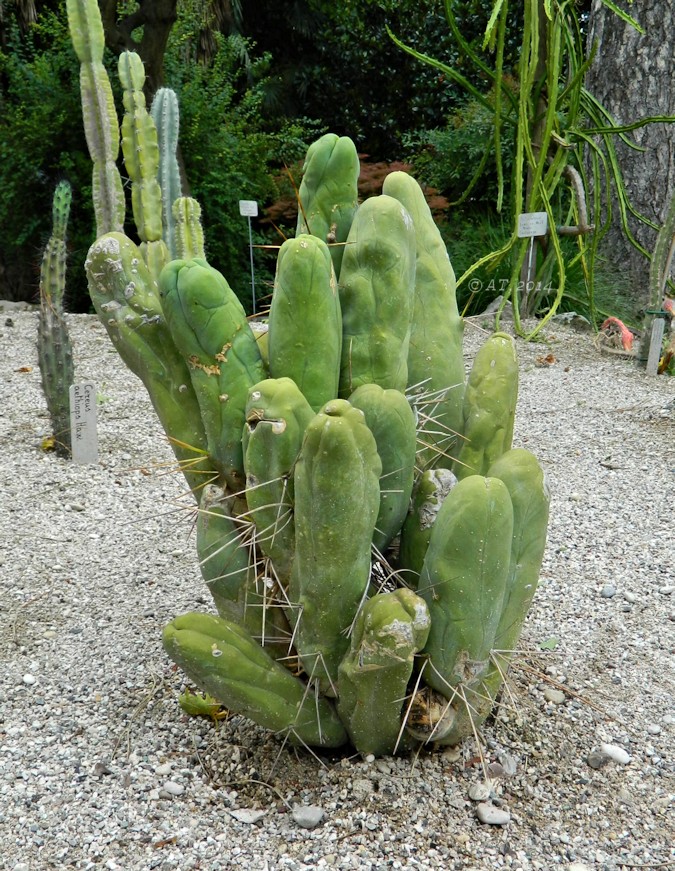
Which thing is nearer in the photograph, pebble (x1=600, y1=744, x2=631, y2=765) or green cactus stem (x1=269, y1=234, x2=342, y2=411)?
green cactus stem (x1=269, y1=234, x2=342, y2=411)

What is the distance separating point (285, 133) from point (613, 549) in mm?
9309

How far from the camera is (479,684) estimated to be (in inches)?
56.7

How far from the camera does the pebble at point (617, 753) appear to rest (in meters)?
1.58

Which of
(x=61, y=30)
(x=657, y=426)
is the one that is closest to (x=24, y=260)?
(x=61, y=30)

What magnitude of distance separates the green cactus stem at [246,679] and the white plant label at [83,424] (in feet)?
6.85

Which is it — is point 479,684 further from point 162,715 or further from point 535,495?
point 162,715

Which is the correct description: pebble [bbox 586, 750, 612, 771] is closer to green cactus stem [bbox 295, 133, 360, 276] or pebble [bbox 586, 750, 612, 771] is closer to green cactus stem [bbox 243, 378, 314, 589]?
green cactus stem [bbox 243, 378, 314, 589]

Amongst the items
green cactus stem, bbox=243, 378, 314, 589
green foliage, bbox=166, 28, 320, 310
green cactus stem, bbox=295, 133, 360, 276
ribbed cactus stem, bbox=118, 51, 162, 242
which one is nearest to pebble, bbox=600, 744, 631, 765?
green cactus stem, bbox=243, 378, 314, 589

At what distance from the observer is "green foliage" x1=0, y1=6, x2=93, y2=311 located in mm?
8547

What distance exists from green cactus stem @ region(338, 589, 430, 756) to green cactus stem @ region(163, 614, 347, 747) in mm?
53

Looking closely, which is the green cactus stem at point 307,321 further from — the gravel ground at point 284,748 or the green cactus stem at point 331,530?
the gravel ground at point 284,748

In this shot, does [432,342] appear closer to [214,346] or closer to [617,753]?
[214,346]

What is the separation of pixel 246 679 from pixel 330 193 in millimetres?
864

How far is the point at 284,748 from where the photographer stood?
5.02 ft
